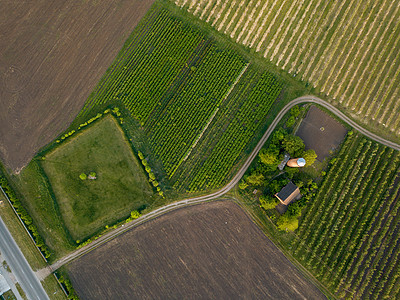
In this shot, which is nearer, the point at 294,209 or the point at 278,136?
the point at 294,209

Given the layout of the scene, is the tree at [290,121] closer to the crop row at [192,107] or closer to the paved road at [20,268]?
the crop row at [192,107]

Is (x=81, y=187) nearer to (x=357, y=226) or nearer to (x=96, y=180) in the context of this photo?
(x=96, y=180)

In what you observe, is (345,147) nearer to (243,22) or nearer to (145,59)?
(243,22)

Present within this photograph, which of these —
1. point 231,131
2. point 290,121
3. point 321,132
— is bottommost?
point 231,131

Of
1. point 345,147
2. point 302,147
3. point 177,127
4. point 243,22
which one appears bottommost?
point 177,127

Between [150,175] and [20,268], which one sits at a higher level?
[150,175]

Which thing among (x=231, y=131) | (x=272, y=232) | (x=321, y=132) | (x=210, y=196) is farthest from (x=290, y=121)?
(x=272, y=232)

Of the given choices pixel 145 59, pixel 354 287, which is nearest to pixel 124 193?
pixel 145 59

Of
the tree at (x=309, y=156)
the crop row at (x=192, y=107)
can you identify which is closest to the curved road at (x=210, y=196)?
the crop row at (x=192, y=107)
